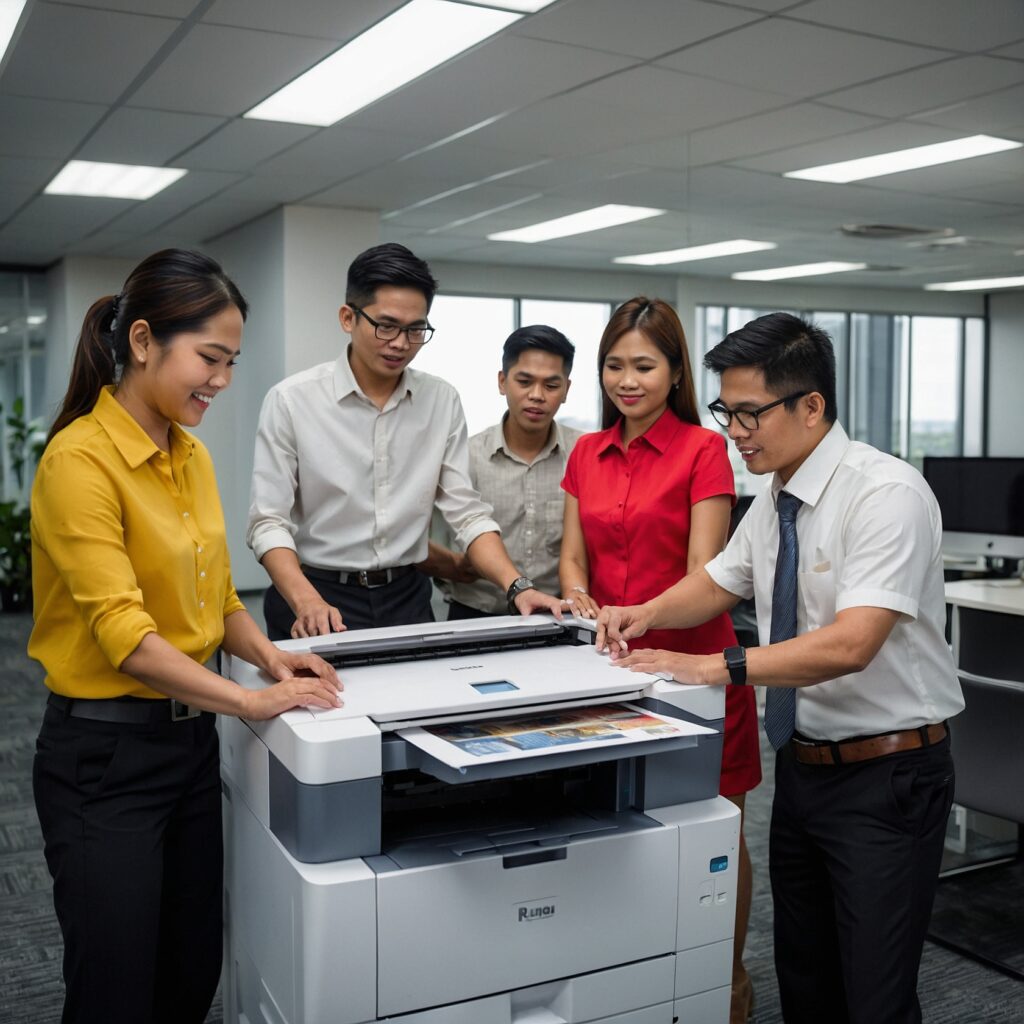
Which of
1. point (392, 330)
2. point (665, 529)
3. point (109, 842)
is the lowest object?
point (109, 842)

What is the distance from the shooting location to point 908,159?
496cm

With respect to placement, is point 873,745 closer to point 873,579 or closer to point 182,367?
point 873,579

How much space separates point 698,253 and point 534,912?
23.3 feet

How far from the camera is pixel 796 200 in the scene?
600cm

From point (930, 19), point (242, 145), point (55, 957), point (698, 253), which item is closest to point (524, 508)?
point (55, 957)

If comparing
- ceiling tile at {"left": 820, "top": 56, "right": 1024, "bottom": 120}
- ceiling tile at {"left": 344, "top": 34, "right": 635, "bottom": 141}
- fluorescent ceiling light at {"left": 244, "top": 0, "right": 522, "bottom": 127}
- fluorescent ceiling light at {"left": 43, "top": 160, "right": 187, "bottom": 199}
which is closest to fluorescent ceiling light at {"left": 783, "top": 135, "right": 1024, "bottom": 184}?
ceiling tile at {"left": 820, "top": 56, "right": 1024, "bottom": 120}

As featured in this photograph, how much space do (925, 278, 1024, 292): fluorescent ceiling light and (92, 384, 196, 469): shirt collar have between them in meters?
9.38

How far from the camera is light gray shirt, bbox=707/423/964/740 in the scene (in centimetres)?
148

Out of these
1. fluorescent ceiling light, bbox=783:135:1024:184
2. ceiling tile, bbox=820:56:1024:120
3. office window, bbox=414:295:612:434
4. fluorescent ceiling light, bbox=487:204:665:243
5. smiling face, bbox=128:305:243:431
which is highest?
fluorescent ceiling light, bbox=487:204:665:243

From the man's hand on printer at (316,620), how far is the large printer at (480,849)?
0.53 feet

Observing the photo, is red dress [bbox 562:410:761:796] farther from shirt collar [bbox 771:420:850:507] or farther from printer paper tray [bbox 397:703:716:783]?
printer paper tray [bbox 397:703:716:783]

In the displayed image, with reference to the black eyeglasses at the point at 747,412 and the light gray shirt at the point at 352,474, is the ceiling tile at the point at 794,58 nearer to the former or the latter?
the light gray shirt at the point at 352,474

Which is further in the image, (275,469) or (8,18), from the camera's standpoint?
(8,18)

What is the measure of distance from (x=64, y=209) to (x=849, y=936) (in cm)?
591
